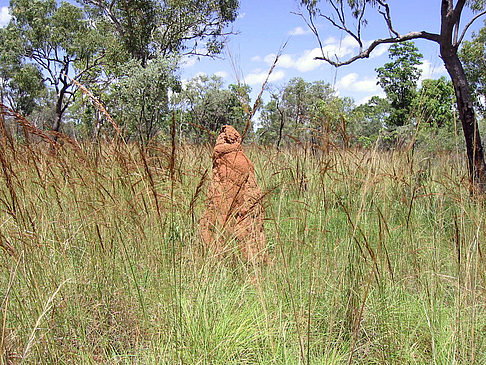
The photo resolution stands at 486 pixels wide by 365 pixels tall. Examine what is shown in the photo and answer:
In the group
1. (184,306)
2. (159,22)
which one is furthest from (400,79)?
(184,306)

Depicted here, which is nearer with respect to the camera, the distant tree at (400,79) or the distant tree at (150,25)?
the distant tree at (150,25)

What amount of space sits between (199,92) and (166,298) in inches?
1150

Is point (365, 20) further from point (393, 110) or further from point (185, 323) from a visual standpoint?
point (393, 110)

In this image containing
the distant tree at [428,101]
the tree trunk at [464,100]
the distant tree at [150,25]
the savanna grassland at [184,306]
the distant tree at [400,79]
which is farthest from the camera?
the distant tree at [400,79]

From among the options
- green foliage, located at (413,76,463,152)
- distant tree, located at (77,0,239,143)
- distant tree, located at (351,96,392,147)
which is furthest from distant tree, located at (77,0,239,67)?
distant tree, located at (351,96,392,147)

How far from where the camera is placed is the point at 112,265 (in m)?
1.99

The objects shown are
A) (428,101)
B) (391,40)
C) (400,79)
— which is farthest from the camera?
(400,79)

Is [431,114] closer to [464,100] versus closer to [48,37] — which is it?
[464,100]

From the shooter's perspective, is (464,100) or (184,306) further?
(464,100)

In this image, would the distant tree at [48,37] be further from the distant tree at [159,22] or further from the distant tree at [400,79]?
the distant tree at [400,79]

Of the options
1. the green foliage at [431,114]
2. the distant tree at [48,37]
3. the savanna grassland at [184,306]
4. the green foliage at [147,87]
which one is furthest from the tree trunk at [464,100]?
the distant tree at [48,37]

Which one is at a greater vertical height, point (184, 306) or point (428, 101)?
point (428, 101)

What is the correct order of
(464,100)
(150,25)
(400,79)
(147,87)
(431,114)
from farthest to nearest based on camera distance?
(400,79), (150,25), (147,87), (464,100), (431,114)

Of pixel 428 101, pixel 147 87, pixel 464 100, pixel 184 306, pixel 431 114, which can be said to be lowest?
pixel 184 306
